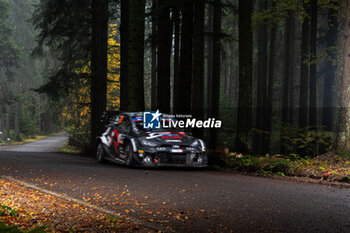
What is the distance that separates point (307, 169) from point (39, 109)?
70.3 m

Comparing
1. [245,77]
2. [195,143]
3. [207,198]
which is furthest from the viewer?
[245,77]

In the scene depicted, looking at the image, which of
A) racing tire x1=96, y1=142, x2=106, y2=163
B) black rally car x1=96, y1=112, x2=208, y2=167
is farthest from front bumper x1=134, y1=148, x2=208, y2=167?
racing tire x1=96, y1=142, x2=106, y2=163

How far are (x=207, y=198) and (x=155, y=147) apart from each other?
463 centimetres

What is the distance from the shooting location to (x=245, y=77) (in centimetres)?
1484

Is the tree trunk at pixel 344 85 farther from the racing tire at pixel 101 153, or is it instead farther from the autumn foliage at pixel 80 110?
the autumn foliage at pixel 80 110

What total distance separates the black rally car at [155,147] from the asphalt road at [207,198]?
2.48ft

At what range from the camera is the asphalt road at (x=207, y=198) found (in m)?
6.01

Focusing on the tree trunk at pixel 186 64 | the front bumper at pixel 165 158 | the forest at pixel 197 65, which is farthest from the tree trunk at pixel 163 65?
the front bumper at pixel 165 158

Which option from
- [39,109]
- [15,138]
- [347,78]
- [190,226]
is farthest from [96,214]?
[39,109]

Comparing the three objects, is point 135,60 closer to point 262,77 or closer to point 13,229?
point 13,229

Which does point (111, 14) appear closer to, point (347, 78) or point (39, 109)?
Answer: point (347, 78)

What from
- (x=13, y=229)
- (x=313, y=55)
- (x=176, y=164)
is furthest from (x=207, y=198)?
(x=313, y=55)

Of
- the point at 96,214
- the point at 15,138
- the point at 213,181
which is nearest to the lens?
the point at 96,214

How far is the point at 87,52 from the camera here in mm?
25281
